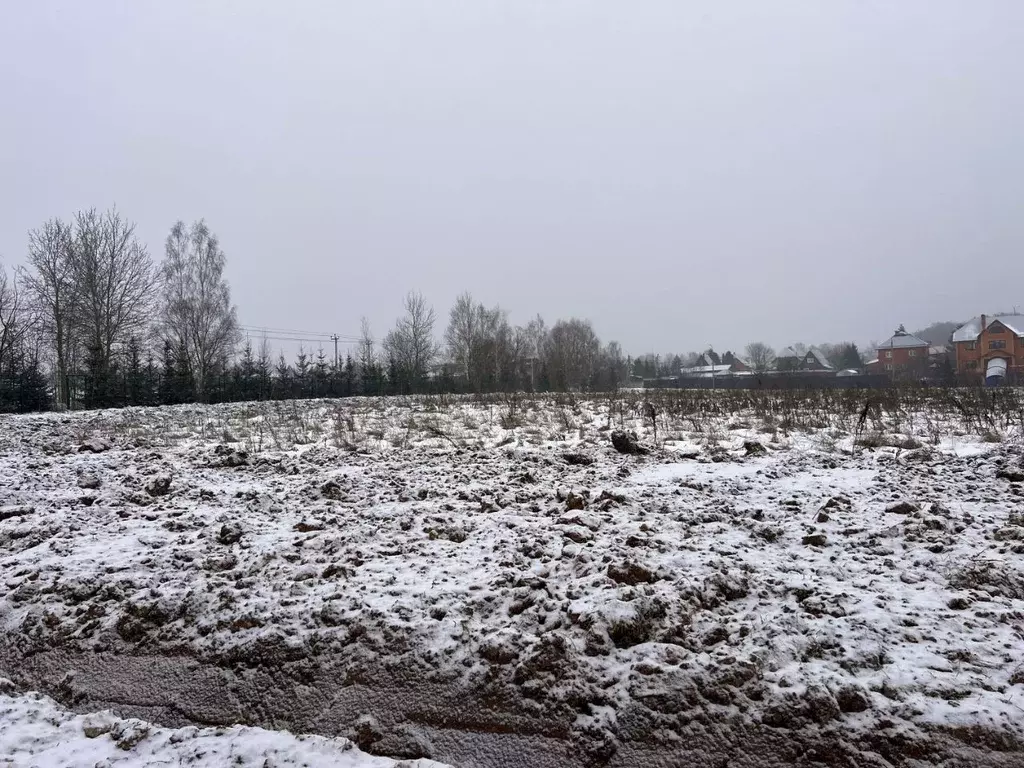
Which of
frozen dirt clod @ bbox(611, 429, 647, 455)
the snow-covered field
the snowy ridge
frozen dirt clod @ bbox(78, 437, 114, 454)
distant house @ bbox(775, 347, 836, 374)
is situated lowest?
the snowy ridge

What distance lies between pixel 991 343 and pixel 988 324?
170cm

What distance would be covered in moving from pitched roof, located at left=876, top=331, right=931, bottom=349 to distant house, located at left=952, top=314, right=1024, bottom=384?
490 inches

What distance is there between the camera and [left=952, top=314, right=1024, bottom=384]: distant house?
1560 inches

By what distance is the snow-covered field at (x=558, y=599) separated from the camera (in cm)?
225

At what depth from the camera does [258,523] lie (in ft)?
14.7

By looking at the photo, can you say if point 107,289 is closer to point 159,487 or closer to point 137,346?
point 137,346

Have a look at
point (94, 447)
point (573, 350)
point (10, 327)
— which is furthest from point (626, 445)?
point (573, 350)

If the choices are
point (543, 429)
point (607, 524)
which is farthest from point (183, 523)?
point (543, 429)

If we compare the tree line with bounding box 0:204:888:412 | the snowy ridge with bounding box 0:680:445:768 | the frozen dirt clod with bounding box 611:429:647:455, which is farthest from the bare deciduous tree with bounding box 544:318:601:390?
the snowy ridge with bounding box 0:680:445:768

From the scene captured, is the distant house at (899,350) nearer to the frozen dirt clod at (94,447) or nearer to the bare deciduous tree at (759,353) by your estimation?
the bare deciduous tree at (759,353)

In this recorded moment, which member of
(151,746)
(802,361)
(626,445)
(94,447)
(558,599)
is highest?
(802,361)

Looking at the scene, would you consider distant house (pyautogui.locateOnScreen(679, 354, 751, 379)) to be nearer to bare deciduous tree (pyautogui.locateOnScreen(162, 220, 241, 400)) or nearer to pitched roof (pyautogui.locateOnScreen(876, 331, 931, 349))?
pitched roof (pyautogui.locateOnScreen(876, 331, 931, 349))

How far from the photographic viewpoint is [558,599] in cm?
310

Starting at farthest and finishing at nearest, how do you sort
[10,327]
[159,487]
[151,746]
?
1. [10,327]
2. [159,487]
3. [151,746]
